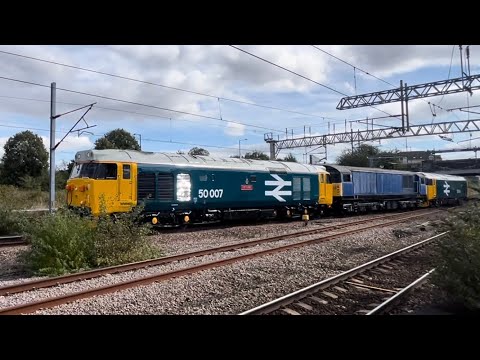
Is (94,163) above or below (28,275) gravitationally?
above

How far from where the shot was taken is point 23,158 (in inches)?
2280

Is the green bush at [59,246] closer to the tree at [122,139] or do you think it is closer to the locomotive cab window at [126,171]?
the locomotive cab window at [126,171]

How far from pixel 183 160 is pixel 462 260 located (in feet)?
46.8

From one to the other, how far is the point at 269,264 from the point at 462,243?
211 inches

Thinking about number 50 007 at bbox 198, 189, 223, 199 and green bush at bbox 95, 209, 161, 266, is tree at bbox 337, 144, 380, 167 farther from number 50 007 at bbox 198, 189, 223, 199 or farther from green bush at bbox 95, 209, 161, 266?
green bush at bbox 95, 209, 161, 266

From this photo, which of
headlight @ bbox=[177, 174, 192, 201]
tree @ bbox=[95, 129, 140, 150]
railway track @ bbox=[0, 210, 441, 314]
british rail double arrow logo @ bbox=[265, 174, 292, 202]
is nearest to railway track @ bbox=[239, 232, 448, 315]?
railway track @ bbox=[0, 210, 441, 314]

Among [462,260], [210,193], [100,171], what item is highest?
[100,171]

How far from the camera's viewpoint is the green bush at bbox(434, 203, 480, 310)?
243 inches

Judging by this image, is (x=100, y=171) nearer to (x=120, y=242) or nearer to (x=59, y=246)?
(x=120, y=242)

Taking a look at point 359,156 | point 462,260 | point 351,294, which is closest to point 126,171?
point 351,294
